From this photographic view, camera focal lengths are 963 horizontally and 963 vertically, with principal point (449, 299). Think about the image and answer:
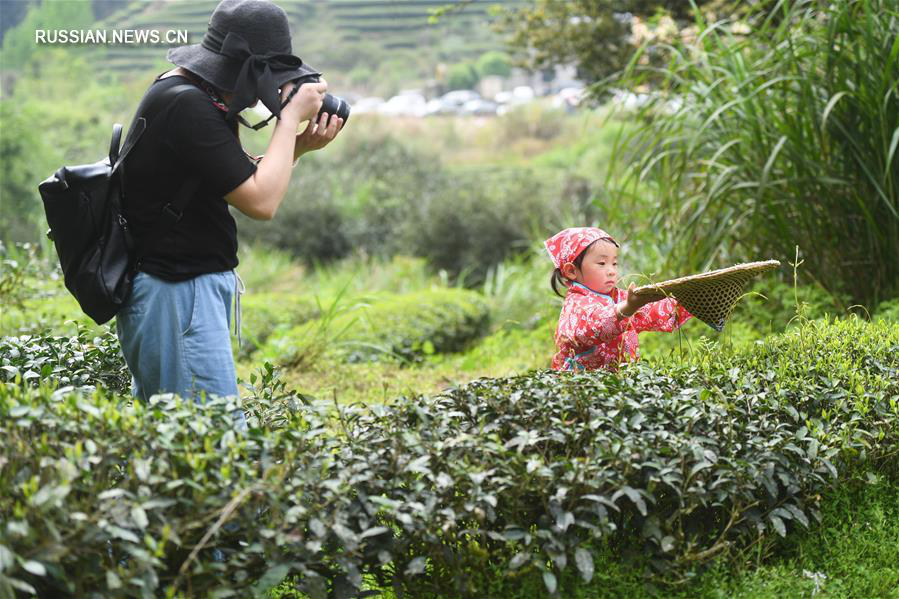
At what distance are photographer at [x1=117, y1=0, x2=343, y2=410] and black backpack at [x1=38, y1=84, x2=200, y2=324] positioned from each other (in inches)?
0.9

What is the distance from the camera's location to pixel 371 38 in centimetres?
2966

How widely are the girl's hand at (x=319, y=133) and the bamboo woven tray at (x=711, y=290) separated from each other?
1034 mm

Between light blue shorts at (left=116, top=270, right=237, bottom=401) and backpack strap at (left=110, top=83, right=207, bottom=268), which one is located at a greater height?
backpack strap at (left=110, top=83, right=207, bottom=268)

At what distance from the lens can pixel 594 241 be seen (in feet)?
11.3

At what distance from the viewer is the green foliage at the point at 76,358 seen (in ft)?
Result: 10.7

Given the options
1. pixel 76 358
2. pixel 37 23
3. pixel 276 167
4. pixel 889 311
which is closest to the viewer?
pixel 276 167

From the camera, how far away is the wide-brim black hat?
263 centimetres

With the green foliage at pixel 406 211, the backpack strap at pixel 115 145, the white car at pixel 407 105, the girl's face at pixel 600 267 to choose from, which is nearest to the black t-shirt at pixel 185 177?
the backpack strap at pixel 115 145

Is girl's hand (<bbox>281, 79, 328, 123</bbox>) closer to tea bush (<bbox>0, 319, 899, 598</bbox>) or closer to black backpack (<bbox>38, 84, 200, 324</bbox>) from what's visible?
black backpack (<bbox>38, 84, 200, 324</bbox>)

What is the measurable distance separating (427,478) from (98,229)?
115 centimetres

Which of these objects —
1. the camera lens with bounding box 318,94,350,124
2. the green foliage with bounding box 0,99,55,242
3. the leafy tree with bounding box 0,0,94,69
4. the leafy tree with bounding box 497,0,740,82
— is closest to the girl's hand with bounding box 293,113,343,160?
the camera lens with bounding box 318,94,350,124

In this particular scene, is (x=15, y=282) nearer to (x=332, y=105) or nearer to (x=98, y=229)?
(x=98, y=229)

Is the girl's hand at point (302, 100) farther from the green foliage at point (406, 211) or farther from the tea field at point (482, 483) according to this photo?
the green foliage at point (406, 211)

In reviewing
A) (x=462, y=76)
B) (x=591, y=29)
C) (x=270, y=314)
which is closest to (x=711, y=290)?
(x=270, y=314)
